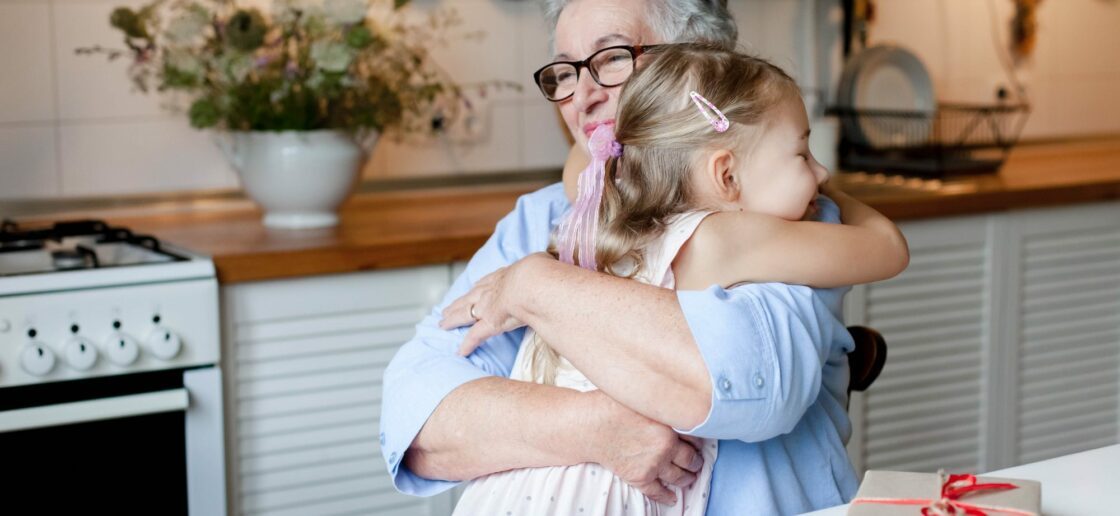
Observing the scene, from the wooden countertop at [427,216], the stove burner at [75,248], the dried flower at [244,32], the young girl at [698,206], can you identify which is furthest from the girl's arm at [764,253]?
the dried flower at [244,32]

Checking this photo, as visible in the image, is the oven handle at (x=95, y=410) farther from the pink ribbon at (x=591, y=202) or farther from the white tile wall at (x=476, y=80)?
the pink ribbon at (x=591, y=202)

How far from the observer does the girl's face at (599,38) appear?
5.12ft

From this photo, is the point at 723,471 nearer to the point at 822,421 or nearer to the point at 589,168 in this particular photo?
the point at 822,421

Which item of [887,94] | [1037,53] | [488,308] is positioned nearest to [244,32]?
[488,308]

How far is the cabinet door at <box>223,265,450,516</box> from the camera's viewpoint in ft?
7.02

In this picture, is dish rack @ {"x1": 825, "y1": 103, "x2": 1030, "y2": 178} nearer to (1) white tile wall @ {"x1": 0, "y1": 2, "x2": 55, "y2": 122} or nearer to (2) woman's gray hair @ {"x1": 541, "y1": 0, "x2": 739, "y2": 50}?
(2) woman's gray hair @ {"x1": 541, "y1": 0, "x2": 739, "y2": 50}

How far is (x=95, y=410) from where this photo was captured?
1.96m

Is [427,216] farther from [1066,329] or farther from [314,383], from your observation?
[1066,329]

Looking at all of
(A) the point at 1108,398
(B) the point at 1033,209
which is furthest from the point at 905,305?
(A) the point at 1108,398

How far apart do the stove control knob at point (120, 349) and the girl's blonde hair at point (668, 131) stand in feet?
3.09

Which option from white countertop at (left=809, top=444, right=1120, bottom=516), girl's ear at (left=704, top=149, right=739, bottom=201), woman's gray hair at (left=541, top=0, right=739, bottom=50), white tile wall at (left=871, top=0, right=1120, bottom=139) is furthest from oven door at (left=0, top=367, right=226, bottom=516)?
white tile wall at (left=871, top=0, right=1120, bottom=139)

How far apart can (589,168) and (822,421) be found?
0.40 m

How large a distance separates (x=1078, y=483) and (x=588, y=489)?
485 mm

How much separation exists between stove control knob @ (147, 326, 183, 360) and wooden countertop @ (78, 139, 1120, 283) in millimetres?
123
